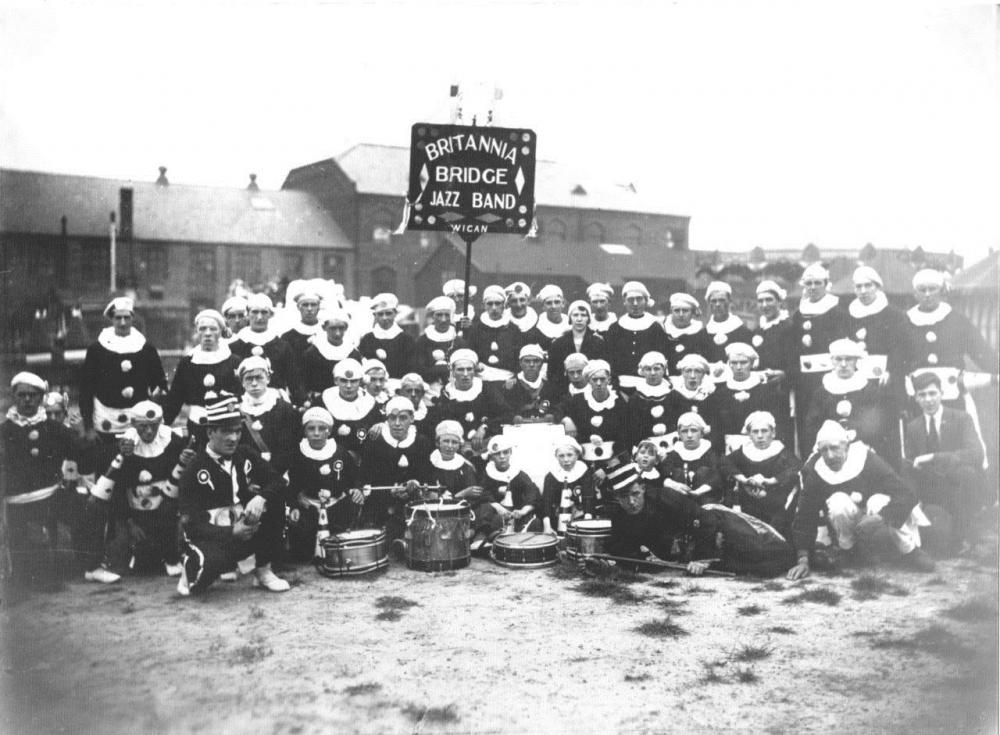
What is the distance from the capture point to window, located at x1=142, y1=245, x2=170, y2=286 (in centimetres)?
1011

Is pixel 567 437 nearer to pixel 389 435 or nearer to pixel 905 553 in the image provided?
pixel 389 435

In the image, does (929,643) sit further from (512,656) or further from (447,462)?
(447,462)

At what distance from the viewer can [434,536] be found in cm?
509

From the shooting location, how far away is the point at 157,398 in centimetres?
548

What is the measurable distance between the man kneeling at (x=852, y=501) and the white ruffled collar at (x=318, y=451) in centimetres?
310

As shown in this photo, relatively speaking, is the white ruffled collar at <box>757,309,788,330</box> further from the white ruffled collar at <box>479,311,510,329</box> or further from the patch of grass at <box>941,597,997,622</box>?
the patch of grass at <box>941,597,997,622</box>

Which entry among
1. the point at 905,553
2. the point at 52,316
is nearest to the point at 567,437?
the point at 905,553

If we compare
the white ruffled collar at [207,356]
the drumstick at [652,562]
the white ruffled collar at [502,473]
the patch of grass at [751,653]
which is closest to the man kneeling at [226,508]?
the white ruffled collar at [207,356]

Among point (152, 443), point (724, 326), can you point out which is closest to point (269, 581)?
point (152, 443)

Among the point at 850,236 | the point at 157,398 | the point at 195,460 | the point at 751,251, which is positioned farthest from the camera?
the point at 751,251

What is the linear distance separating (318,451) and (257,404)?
0.52m

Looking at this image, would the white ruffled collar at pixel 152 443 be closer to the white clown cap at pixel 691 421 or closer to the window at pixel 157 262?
the white clown cap at pixel 691 421

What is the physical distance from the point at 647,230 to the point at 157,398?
15.0ft

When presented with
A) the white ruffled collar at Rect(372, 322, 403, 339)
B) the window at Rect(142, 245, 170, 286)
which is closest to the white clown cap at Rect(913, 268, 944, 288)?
the white ruffled collar at Rect(372, 322, 403, 339)
